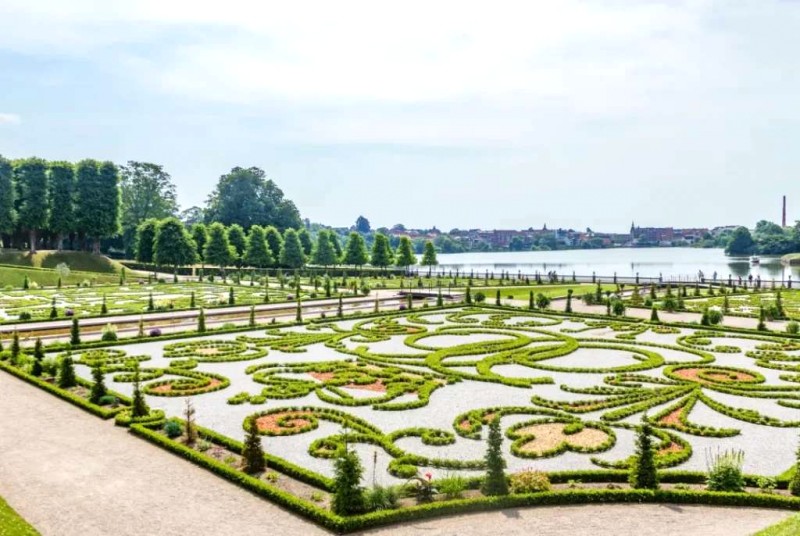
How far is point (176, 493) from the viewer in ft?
35.1

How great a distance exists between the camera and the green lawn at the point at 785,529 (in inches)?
334

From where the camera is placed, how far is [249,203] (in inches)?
3839

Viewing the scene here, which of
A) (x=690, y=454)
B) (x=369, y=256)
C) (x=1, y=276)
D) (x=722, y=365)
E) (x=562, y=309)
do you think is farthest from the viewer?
(x=369, y=256)

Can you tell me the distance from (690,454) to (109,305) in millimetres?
35550

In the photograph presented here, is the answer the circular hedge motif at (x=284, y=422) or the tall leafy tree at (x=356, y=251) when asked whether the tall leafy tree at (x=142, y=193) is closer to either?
the tall leafy tree at (x=356, y=251)

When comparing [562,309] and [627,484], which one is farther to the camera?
[562,309]

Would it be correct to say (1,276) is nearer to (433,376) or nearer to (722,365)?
(433,376)

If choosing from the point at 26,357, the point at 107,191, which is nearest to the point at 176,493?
the point at 26,357

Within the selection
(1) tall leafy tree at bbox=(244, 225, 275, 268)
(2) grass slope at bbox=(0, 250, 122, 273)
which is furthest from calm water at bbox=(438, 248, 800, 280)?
(2) grass slope at bbox=(0, 250, 122, 273)

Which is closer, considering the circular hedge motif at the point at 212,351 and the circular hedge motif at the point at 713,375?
the circular hedge motif at the point at 713,375

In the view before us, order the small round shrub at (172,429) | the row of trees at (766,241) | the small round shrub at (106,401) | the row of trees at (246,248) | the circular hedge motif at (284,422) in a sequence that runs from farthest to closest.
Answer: the row of trees at (766,241) → the row of trees at (246,248) → the small round shrub at (106,401) → the circular hedge motif at (284,422) → the small round shrub at (172,429)

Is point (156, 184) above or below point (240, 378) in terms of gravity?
above

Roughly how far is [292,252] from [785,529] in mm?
74924

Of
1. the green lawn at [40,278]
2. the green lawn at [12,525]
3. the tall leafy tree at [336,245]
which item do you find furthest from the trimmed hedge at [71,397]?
the tall leafy tree at [336,245]
